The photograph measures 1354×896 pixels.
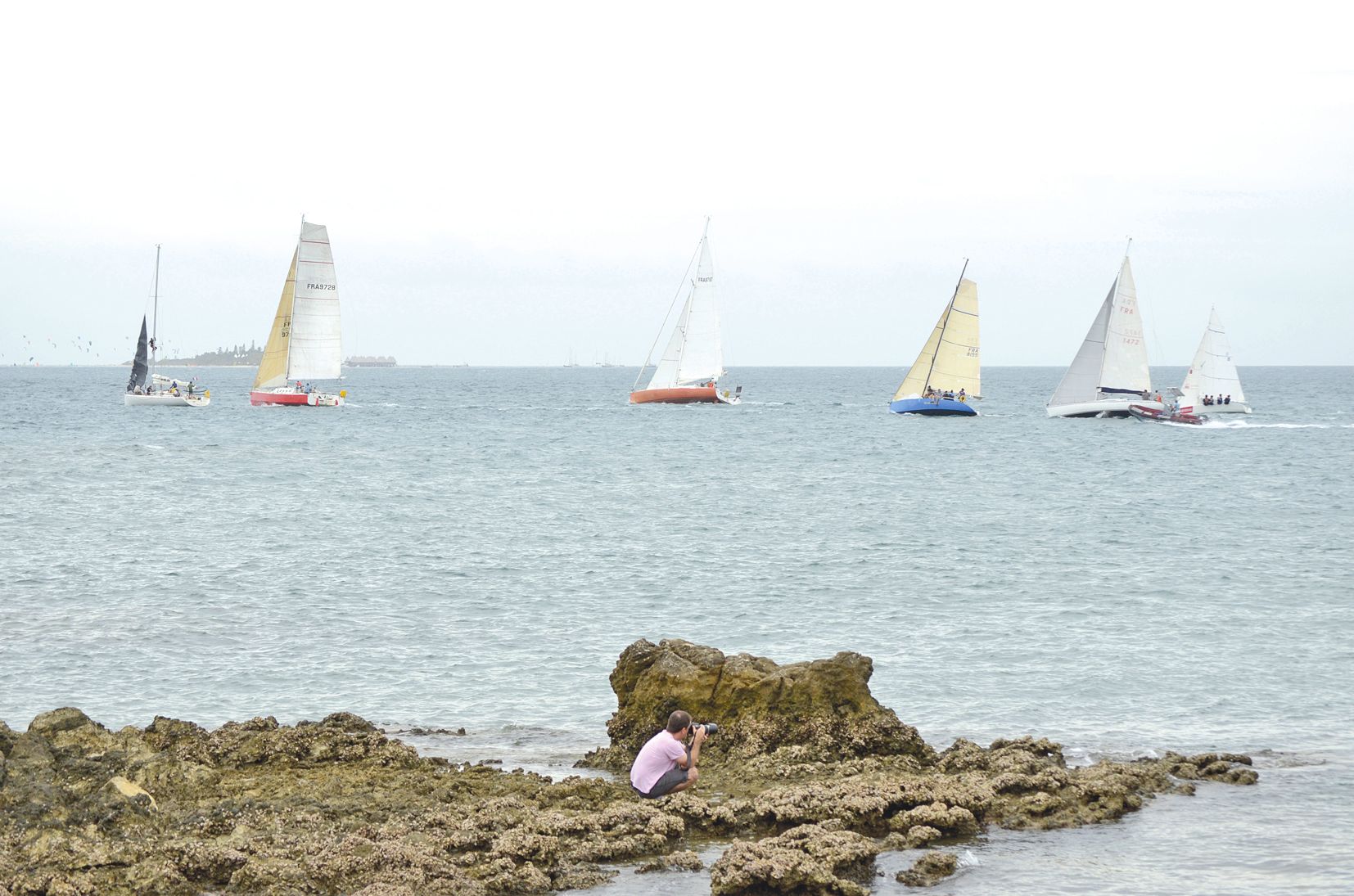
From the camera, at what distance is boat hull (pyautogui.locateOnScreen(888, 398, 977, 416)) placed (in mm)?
86375

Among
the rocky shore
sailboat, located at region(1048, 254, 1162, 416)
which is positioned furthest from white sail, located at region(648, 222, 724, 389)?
the rocky shore

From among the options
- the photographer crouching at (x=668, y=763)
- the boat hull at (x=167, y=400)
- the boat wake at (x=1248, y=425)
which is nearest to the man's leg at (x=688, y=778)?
the photographer crouching at (x=668, y=763)

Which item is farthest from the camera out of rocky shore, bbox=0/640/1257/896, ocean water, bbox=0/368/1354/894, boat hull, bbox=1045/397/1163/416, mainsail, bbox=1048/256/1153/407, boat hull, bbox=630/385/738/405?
boat hull, bbox=630/385/738/405

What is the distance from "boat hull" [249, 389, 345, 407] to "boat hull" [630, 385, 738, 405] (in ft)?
79.2

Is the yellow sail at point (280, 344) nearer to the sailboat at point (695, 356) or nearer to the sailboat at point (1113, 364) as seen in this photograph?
the sailboat at point (695, 356)

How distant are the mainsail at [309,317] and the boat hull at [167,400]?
32.4 ft

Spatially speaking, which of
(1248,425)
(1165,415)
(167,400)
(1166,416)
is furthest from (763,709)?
(167,400)

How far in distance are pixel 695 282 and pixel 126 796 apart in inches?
3381

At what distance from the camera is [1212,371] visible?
91.8 meters

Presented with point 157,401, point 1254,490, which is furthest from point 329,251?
point 1254,490

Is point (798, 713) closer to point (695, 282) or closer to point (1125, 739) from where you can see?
point (1125, 739)

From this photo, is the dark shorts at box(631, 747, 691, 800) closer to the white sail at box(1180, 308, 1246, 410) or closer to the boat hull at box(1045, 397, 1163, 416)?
the boat hull at box(1045, 397, 1163, 416)

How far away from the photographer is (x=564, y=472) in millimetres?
55406

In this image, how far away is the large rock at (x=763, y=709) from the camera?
1423 centimetres
